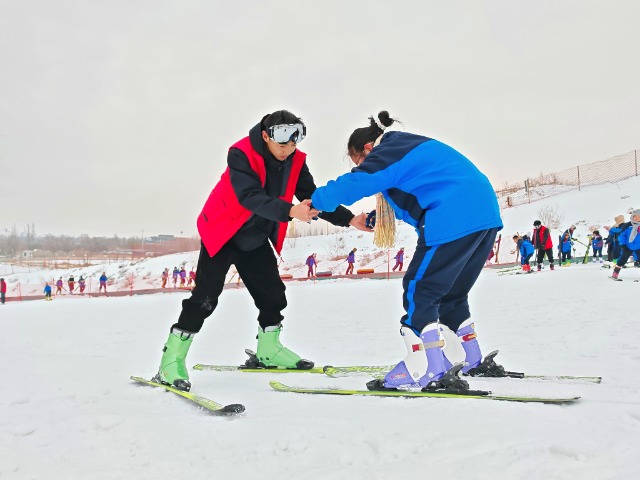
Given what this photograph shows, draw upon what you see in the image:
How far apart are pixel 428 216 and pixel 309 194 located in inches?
53.0

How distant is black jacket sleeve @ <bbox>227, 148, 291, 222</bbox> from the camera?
2977 mm

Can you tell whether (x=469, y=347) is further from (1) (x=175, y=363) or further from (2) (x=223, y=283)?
(1) (x=175, y=363)

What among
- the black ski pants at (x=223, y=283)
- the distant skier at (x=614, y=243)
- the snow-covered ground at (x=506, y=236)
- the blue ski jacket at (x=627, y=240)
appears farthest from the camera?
the snow-covered ground at (x=506, y=236)

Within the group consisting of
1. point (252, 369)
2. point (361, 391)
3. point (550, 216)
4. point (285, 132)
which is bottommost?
point (252, 369)

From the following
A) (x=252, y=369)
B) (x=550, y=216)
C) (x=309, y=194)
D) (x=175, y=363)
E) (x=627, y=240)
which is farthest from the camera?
(x=550, y=216)

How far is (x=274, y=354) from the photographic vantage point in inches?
136

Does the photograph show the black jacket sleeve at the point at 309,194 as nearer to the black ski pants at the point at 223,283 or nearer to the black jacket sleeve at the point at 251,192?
the black ski pants at the point at 223,283

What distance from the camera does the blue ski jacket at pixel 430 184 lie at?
254 centimetres

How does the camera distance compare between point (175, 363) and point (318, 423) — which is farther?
point (175, 363)

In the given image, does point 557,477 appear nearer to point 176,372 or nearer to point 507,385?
point 507,385

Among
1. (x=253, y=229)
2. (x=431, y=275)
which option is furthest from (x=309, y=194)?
(x=431, y=275)

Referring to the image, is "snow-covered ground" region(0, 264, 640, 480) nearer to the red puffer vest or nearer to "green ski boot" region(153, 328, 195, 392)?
"green ski boot" region(153, 328, 195, 392)

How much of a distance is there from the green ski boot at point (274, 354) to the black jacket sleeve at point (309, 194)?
89cm

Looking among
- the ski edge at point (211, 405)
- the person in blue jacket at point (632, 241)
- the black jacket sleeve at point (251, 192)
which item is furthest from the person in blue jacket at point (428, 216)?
the person in blue jacket at point (632, 241)
